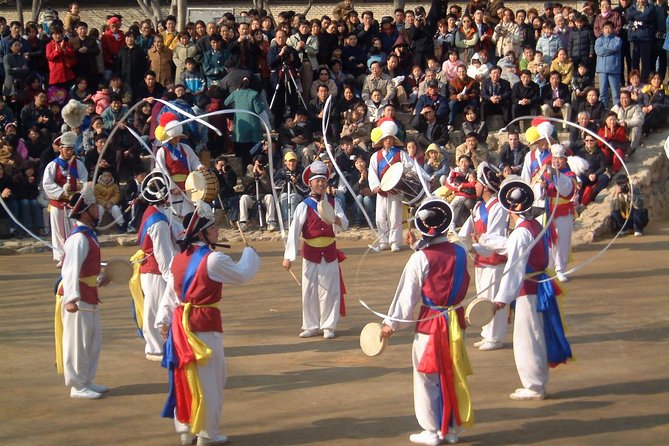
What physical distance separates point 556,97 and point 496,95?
0.99 meters

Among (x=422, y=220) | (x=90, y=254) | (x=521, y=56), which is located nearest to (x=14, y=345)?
(x=90, y=254)

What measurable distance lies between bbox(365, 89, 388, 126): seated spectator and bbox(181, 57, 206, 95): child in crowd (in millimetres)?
2831

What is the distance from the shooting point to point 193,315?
846 centimetres

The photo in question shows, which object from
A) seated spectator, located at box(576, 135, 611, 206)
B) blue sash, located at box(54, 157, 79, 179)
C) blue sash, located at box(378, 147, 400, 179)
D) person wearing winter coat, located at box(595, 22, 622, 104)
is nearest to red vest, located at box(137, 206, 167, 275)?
blue sash, located at box(54, 157, 79, 179)

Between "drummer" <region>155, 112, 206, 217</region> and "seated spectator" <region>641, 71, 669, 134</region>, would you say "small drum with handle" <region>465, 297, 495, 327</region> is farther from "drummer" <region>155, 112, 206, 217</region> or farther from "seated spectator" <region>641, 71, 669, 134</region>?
"seated spectator" <region>641, 71, 669, 134</region>

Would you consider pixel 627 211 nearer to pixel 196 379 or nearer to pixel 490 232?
pixel 490 232

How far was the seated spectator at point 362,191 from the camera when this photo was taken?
705 inches

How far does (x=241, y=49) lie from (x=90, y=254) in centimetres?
1047

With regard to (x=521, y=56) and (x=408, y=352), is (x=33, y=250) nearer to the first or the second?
(x=408, y=352)

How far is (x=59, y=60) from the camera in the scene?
63.5ft

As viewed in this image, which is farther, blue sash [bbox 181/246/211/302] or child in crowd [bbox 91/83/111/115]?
child in crowd [bbox 91/83/111/115]

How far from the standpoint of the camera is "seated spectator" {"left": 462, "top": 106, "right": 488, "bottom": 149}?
19156 mm

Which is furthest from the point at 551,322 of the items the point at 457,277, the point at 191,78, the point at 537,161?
the point at 191,78

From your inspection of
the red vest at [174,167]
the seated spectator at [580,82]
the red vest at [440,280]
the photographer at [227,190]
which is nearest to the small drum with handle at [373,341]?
the red vest at [440,280]
